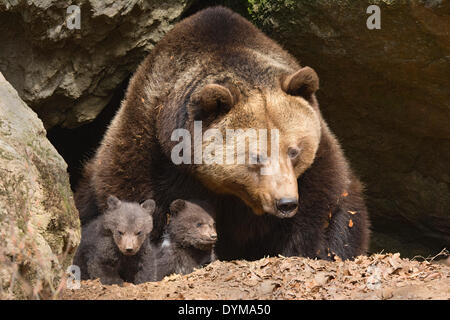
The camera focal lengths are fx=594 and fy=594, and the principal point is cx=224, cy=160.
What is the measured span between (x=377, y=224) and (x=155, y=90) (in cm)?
455

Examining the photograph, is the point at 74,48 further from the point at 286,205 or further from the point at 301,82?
the point at 286,205

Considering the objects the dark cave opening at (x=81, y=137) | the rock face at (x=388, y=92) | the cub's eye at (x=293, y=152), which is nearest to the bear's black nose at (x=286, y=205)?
the cub's eye at (x=293, y=152)

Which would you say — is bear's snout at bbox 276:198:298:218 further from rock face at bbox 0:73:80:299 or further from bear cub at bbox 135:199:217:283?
rock face at bbox 0:73:80:299

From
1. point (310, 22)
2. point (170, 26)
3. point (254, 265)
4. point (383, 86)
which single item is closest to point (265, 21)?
point (310, 22)

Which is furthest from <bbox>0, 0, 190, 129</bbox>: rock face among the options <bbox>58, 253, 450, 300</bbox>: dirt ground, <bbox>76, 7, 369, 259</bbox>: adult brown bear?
<bbox>58, 253, 450, 300</bbox>: dirt ground

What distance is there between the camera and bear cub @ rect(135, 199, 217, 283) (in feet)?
17.6

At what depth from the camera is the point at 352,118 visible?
25.7ft

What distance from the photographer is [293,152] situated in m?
5.31

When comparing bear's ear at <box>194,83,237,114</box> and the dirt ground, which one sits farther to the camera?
bear's ear at <box>194,83,237,114</box>

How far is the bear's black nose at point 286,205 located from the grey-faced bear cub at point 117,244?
3.94ft

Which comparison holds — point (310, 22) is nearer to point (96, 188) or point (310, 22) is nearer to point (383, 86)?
point (383, 86)

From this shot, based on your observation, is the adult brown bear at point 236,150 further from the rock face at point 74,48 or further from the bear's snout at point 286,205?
the rock face at point 74,48

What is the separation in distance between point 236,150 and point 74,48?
262 cm

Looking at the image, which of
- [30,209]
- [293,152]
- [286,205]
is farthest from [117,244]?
[293,152]
